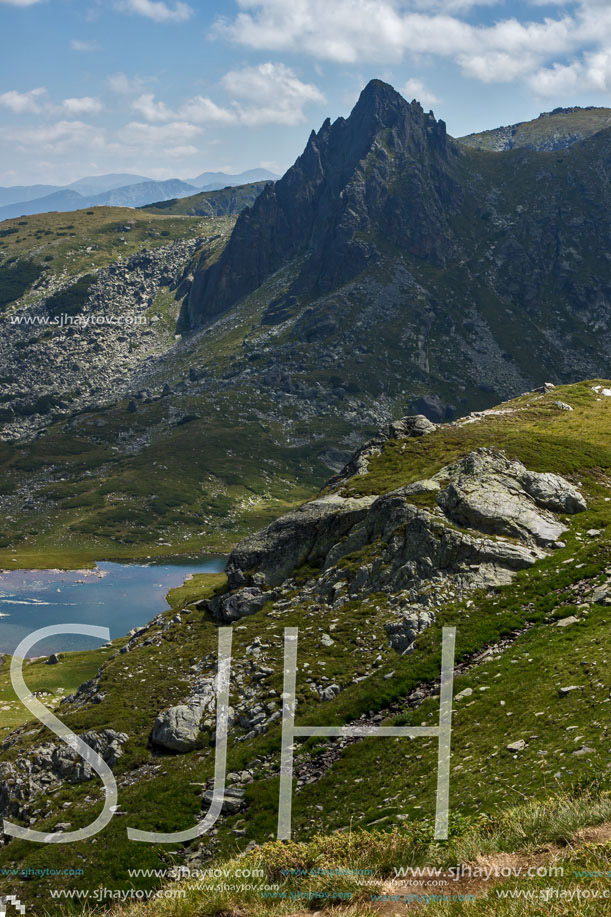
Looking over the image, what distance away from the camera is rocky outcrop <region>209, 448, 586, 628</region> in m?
37.1

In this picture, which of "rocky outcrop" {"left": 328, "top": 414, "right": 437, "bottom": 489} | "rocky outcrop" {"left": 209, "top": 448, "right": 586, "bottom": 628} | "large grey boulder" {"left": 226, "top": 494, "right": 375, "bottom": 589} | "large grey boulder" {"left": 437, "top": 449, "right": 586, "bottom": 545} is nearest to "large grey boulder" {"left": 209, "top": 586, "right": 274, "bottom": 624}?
"rocky outcrop" {"left": 209, "top": 448, "right": 586, "bottom": 628}

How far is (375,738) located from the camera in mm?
27203

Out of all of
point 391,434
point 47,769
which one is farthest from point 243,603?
point 391,434

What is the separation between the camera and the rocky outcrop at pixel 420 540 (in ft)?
122

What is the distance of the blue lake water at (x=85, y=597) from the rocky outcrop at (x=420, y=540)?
62.7m

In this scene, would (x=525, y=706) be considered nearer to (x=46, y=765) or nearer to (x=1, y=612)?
(x=46, y=765)

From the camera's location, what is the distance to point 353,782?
80.7 feet

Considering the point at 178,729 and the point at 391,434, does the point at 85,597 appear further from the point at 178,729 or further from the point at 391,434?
the point at 178,729

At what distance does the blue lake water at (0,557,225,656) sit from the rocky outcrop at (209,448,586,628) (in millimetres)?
62723

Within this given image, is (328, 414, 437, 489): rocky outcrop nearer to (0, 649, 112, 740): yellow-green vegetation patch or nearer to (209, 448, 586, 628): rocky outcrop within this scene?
(209, 448, 586, 628): rocky outcrop

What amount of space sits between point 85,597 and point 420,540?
10612cm

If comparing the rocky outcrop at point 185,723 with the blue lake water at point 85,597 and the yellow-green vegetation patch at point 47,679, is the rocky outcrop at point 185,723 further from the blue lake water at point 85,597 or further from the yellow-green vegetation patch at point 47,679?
the blue lake water at point 85,597

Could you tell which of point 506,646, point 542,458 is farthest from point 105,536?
point 506,646

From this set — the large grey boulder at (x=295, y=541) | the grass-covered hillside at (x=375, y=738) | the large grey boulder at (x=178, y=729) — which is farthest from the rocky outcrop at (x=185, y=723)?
the large grey boulder at (x=295, y=541)
